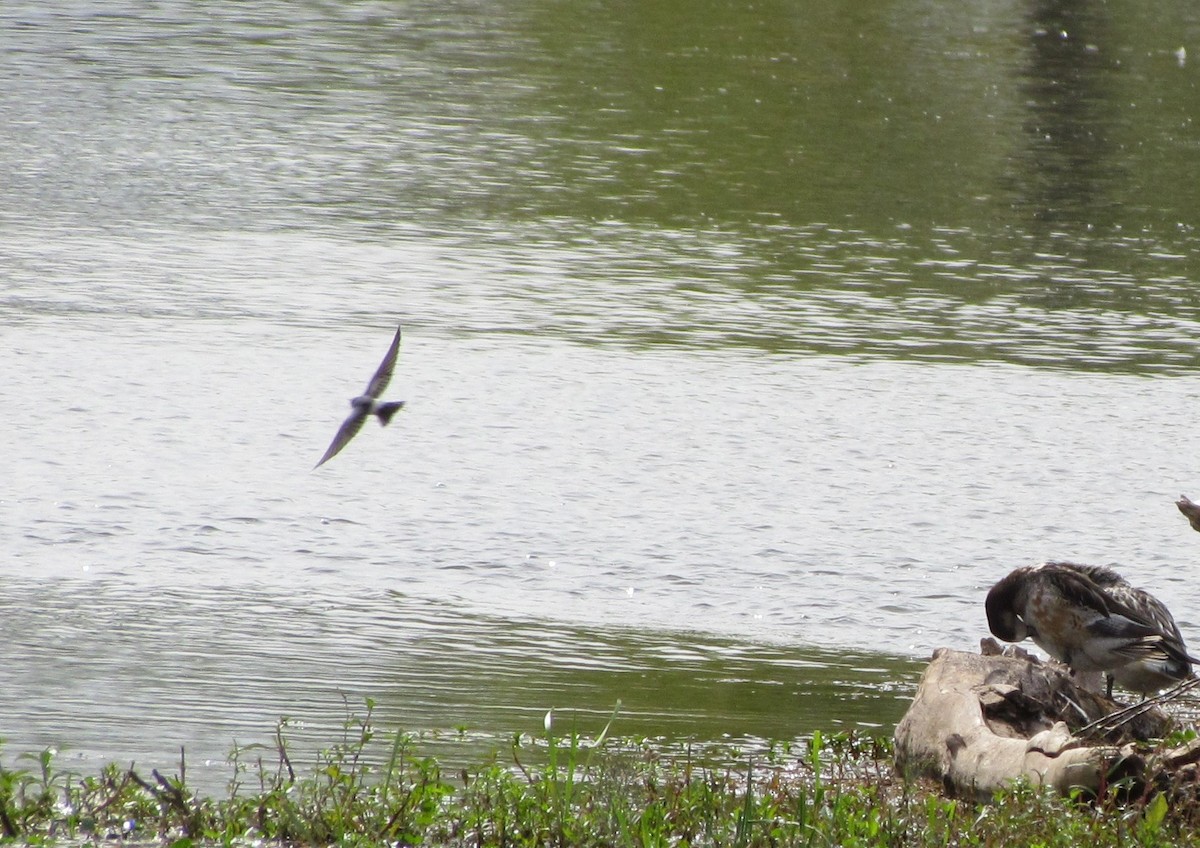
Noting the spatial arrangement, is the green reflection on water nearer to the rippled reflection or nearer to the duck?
the rippled reflection

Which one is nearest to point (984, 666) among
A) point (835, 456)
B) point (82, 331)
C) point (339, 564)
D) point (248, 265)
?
point (339, 564)

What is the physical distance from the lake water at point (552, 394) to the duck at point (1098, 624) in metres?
0.55

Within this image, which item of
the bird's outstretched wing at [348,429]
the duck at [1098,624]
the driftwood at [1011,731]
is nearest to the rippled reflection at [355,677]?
the driftwood at [1011,731]

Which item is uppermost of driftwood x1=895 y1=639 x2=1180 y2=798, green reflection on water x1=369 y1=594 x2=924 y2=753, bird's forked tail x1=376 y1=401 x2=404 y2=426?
bird's forked tail x1=376 y1=401 x2=404 y2=426

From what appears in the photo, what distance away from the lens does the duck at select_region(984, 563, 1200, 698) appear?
5984 millimetres

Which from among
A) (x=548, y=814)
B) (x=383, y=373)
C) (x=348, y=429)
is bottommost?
(x=548, y=814)

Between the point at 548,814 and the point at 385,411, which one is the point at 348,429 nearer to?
the point at 385,411

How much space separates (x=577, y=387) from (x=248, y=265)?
356 centimetres

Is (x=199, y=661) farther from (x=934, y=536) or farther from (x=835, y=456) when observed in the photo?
(x=835, y=456)

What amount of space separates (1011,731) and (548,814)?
1.53 meters

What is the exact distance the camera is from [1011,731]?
18.5ft

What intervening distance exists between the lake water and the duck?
0.55 metres

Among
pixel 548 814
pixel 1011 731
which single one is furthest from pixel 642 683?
pixel 548 814

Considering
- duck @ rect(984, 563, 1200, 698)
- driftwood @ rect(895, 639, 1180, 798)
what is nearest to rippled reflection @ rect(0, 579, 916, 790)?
driftwood @ rect(895, 639, 1180, 798)
